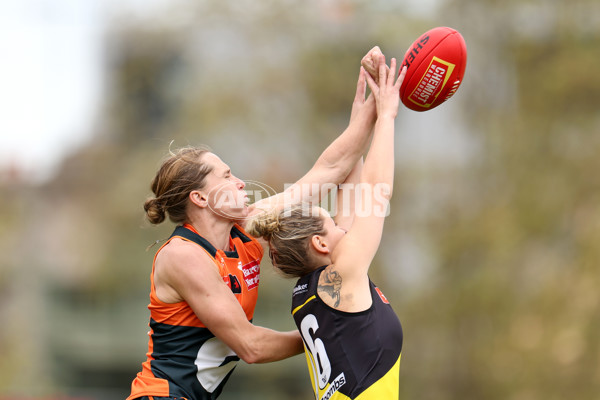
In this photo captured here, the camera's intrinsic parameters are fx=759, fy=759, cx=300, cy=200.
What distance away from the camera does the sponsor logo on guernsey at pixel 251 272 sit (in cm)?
382

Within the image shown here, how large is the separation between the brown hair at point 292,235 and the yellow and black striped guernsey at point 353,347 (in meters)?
0.13

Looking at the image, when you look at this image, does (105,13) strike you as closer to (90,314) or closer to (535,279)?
(90,314)

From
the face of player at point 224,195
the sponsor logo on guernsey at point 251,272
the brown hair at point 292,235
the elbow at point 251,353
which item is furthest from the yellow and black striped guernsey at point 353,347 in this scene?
the face of player at point 224,195

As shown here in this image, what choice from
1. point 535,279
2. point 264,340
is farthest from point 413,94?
point 535,279

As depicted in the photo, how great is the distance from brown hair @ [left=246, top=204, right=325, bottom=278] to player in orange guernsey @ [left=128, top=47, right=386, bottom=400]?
266 mm

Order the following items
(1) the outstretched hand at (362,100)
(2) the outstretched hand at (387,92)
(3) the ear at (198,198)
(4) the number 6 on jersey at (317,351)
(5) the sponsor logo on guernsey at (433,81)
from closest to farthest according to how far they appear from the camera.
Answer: (4) the number 6 on jersey at (317,351), (2) the outstretched hand at (387,92), (3) the ear at (198,198), (5) the sponsor logo on guernsey at (433,81), (1) the outstretched hand at (362,100)

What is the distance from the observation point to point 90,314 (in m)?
18.8

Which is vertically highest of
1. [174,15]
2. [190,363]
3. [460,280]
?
[174,15]

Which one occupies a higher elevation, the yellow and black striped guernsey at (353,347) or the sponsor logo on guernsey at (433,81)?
the sponsor logo on guernsey at (433,81)

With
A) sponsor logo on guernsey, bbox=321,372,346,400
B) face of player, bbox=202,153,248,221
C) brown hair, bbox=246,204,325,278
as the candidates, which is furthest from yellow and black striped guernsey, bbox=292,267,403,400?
face of player, bbox=202,153,248,221

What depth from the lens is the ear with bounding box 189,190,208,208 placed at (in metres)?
3.74

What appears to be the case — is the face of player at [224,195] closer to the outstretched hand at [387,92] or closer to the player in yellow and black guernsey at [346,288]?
the player in yellow and black guernsey at [346,288]

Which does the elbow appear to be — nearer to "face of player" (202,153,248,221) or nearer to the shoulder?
the shoulder

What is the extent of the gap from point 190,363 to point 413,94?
5.75ft
